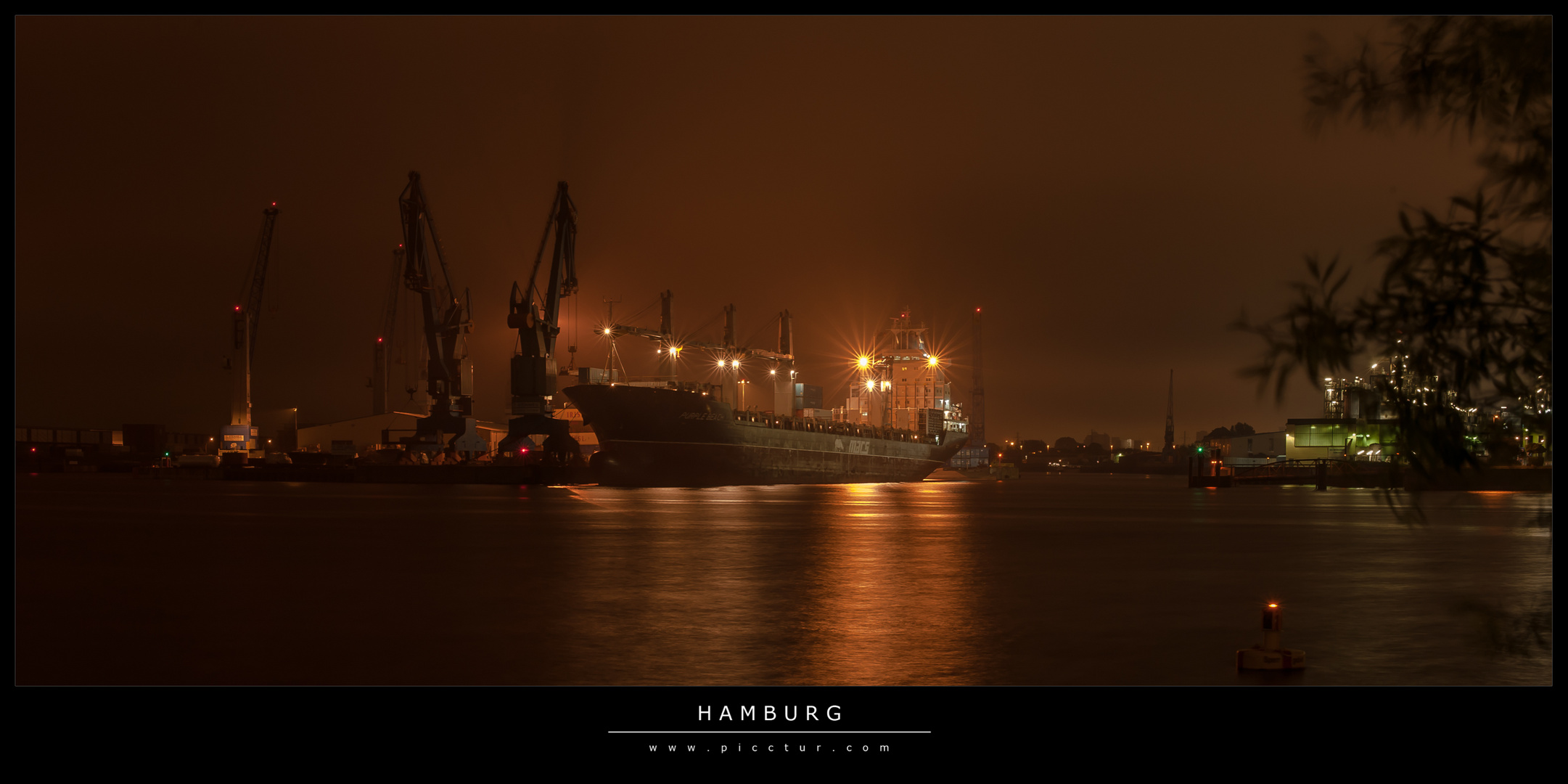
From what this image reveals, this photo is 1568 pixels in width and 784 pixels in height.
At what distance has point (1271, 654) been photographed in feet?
28.8

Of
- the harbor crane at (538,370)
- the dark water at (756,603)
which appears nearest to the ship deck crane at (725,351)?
the harbor crane at (538,370)

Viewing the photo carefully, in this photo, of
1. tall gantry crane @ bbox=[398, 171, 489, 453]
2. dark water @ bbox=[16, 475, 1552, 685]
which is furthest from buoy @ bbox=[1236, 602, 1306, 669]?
tall gantry crane @ bbox=[398, 171, 489, 453]

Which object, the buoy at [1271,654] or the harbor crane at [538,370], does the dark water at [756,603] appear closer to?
the buoy at [1271,654]

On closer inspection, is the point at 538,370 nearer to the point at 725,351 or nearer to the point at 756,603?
the point at 725,351

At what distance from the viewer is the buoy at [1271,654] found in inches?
345

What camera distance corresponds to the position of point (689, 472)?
72.1 metres

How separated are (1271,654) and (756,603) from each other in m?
6.00

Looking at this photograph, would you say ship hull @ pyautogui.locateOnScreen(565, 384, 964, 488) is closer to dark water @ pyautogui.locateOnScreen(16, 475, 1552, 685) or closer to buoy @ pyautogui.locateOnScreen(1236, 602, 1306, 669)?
dark water @ pyautogui.locateOnScreen(16, 475, 1552, 685)

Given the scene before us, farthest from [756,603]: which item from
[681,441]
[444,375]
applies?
[444,375]

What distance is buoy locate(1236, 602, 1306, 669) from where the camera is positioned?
8.77m

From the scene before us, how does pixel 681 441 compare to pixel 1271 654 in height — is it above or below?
above

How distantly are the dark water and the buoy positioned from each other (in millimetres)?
185

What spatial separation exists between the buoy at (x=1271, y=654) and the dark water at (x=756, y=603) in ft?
0.61
